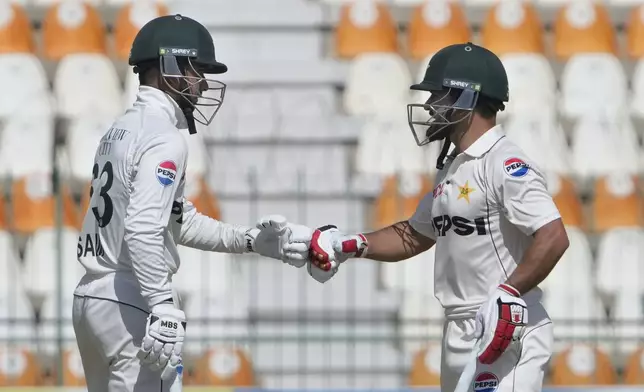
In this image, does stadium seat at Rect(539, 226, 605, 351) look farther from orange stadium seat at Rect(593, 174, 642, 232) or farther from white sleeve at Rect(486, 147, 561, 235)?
white sleeve at Rect(486, 147, 561, 235)

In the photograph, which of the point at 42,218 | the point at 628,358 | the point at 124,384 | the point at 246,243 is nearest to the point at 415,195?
the point at 628,358

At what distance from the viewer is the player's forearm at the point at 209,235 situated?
5590mm

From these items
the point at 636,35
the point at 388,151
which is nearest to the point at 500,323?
the point at 388,151

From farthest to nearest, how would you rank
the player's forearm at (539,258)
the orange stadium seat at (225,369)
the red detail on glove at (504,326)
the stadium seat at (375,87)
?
1. the stadium seat at (375,87)
2. the orange stadium seat at (225,369)
3. the player's forearm at (539,258)
4. the red detail on glove at (504,326)

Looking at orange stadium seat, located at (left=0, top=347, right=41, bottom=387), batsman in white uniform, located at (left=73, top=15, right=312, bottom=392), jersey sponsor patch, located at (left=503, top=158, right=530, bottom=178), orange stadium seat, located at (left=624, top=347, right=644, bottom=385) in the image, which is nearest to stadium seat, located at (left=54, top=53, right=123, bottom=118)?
orange stadium seat, located at (left=0, top=347, right=41, bottom=387)

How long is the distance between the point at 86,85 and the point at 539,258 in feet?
21.7

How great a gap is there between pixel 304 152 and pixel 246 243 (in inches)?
189

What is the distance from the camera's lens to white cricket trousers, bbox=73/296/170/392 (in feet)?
16.1

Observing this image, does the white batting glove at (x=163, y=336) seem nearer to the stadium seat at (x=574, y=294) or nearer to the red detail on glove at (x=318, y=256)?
the red detail on glove at (x=318, y=256)

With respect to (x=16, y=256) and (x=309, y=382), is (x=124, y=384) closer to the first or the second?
(x=309, y=382)

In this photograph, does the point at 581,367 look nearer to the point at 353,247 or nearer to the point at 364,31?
the point at 364,31

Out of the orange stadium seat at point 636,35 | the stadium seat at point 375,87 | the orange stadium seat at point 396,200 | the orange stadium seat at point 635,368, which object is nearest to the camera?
the orange stadium seat at point 635,368

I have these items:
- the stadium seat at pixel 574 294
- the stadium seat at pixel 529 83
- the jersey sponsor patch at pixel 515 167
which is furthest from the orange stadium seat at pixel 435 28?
the jersey sponsor patch at pixel 515 167

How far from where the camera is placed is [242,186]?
→ 32.5 feet
